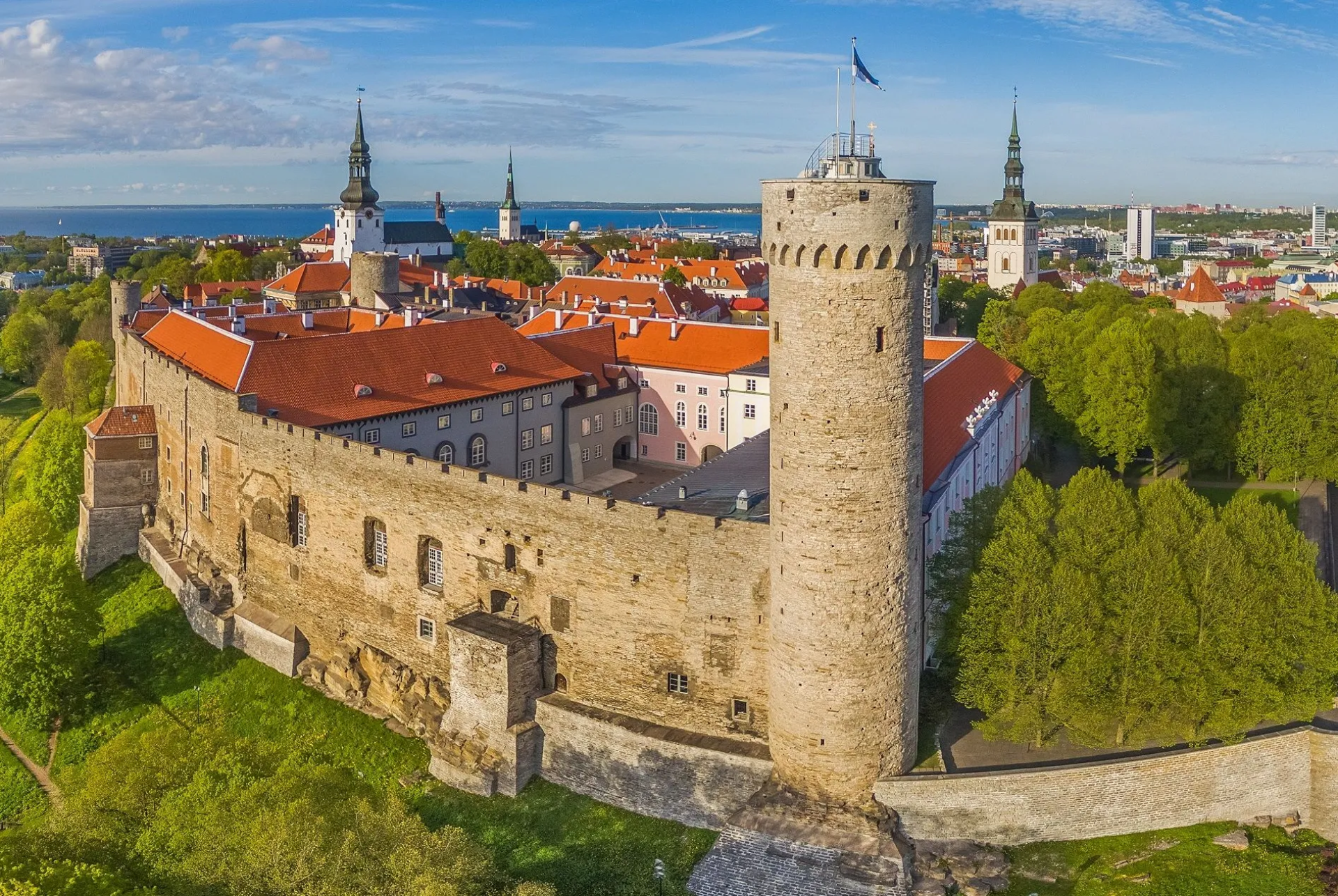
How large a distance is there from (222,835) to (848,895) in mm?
13038

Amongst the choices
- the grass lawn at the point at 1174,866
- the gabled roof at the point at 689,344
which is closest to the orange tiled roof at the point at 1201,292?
the gabled roof at the point at 689,344

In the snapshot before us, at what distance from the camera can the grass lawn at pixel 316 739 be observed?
28.2 m

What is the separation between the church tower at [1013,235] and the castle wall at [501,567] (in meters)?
85.7

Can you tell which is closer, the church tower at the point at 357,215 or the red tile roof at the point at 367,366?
the red tile roof at the point at 367,366

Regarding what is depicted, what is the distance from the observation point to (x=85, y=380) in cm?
7319

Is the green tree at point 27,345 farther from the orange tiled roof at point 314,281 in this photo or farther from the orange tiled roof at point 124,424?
the orange tiled roof at point 124,424

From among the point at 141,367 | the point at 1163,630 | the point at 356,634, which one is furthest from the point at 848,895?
the point at 141,367

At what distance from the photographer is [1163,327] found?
5878 centimetres

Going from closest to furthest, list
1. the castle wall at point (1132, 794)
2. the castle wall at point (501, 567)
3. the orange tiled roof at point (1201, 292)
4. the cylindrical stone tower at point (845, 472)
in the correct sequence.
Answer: the cylindrical stone tower at point (845, 472) < the castle wall at point (1132, 794) < the castle wall at point (501, 567) < the orange tiled roof at point (1201, 292)

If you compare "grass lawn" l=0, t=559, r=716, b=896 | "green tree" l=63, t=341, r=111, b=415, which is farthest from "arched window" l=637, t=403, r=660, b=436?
"green tree" l=63, t=341, r=111, b=415

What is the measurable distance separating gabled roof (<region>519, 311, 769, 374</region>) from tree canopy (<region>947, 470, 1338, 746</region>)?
28524 mm

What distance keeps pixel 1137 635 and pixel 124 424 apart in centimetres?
4076

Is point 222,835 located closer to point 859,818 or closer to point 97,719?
point 859,818

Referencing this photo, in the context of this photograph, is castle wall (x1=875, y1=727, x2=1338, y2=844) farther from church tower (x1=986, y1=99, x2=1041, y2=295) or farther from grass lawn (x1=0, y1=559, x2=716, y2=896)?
church tower (x1=986, y1=99, x2=1041, y2=295)
